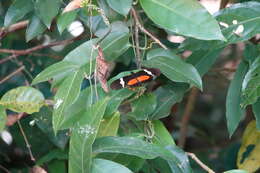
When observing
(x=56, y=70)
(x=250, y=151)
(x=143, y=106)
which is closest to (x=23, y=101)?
(x=56, y=70)

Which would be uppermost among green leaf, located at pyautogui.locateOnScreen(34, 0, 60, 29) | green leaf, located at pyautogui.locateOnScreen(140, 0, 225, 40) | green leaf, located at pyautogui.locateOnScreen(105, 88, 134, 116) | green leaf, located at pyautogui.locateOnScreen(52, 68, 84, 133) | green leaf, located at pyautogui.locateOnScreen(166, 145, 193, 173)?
green leaf, located at pyautogui.locateOnScreen(34, 0, 60, 29)

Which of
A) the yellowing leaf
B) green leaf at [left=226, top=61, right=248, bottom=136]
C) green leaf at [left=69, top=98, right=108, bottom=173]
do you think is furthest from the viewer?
the yellowing leaf

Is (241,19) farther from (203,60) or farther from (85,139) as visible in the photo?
(85,139)

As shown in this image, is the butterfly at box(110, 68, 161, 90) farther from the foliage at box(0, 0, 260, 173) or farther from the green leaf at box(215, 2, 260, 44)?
the green leaf at box(215, 2, 260, 44)

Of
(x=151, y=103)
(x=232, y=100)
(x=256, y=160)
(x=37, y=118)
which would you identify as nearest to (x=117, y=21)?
(x=151, y=103)

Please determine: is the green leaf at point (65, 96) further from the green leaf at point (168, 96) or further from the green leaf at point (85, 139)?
the green leaf at point (168, 96)

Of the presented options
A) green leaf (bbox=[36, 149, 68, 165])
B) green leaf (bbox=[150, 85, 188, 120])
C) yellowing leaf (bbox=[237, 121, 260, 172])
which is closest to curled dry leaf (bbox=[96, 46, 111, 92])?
green leaf (bbox=[150, 85, 188, 120])

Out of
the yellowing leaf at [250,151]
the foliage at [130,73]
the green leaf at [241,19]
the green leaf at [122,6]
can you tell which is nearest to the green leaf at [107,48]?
the foliage at [130,73]
